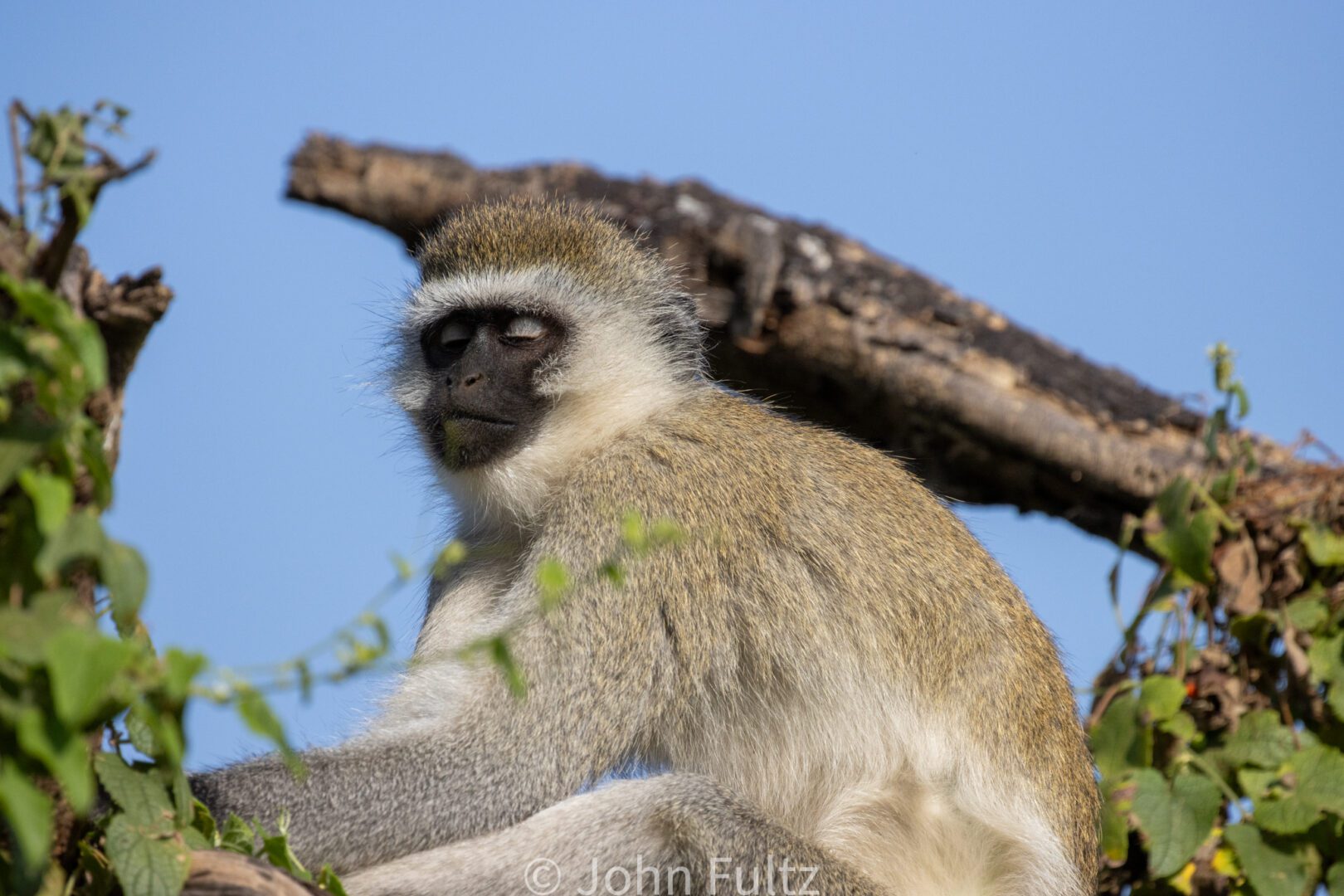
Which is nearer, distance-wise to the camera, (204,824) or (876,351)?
(204,824)

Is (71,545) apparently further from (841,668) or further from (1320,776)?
(1320,776)

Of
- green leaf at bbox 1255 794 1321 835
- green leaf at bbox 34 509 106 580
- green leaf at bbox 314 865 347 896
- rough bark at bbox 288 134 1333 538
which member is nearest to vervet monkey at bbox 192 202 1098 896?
green leaf at bbox 314 865 347 896

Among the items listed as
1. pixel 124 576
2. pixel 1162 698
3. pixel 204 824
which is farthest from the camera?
pixel 1162 698

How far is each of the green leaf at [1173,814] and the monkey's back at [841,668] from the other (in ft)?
0.85

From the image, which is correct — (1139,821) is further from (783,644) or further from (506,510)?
(506,510)

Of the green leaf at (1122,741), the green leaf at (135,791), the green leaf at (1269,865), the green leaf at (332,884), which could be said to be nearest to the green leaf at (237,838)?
the green leaf at (332,884)

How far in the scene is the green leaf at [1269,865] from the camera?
14.3ft

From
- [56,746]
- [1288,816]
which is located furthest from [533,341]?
[56,746]

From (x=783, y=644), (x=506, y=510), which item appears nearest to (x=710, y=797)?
(x=783, y=644)

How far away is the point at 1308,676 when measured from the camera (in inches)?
188

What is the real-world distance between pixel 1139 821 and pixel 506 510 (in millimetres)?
2454

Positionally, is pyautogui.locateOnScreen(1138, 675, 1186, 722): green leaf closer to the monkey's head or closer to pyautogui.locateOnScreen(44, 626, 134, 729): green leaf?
the monkey's head

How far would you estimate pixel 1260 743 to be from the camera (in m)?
4.71

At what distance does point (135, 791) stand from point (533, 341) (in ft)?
8.92
